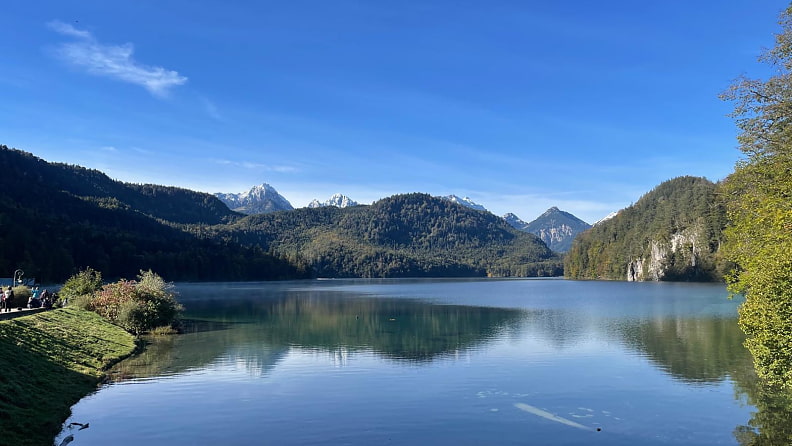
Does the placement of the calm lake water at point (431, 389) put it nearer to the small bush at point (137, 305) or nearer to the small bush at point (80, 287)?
the small bush at point (137, 305)

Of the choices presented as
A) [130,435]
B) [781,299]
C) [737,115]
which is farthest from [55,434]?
[737,115]

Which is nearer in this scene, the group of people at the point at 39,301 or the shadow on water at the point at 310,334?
the shadow on water at the point at 310,334

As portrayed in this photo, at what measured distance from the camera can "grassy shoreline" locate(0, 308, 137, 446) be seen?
20.3m

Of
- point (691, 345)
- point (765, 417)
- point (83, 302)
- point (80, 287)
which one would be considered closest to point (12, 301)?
point (83, 302)

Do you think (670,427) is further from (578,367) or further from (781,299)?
(578,367)

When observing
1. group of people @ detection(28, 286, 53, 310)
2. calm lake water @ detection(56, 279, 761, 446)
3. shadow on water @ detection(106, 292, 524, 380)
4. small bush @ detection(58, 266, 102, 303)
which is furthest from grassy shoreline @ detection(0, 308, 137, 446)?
small bush @ detection(58, 266, 102, 303)

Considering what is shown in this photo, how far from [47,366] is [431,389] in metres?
20.0

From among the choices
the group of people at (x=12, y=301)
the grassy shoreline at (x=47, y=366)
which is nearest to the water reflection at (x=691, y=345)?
the grassy shoreline at (x=47, y=366)

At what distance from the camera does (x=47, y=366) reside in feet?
94.8

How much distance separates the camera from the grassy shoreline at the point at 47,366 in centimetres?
2034

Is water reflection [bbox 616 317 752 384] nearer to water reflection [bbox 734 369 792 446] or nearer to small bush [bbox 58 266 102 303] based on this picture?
water reflection [bbox 734 369 792 446]

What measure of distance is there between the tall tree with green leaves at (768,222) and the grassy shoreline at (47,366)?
28.6m

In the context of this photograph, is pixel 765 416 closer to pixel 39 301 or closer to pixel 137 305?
pixel 137 305

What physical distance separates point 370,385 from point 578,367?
14.7 m
